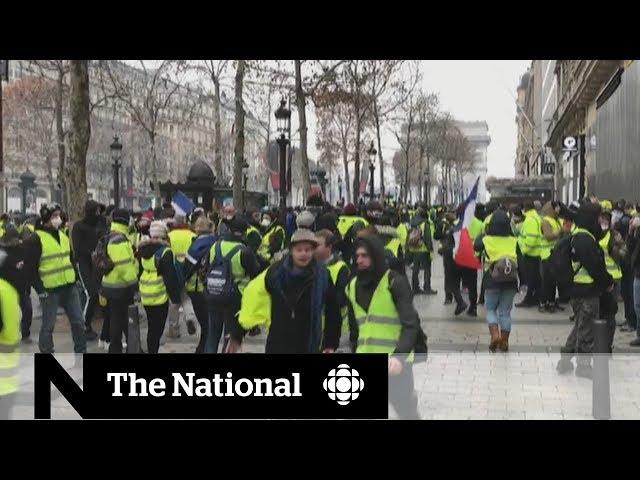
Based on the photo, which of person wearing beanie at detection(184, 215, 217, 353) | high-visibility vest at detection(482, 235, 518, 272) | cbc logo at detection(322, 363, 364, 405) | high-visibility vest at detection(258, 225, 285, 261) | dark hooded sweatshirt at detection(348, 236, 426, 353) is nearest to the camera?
dark hooded sweatshirt at detection(348, 236, 426, 353)

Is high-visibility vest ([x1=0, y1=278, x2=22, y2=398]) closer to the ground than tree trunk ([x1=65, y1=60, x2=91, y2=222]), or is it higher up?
closer to the ground

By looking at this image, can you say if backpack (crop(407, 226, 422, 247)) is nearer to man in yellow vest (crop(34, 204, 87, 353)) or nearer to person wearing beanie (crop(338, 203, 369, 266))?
person wearing beanie (crop(338, 203, 369, 266))

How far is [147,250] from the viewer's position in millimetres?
10008

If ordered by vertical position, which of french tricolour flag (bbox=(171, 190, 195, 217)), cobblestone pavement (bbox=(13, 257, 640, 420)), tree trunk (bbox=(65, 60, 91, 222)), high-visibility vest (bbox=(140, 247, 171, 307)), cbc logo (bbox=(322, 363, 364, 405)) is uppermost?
tree trunk (bbox=(65, 60, 91, 222))

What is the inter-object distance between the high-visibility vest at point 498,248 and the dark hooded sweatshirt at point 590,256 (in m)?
1.49

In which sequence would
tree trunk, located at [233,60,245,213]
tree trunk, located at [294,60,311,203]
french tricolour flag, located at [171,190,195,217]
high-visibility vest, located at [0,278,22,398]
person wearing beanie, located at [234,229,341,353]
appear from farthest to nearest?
1. tree trunk, located at [294,60,311,203]
2. tree trunk, located at [233,60,245,213]
3. french tricolour flag, located at [171,190,195,217]
4. person wearing beanie, located at [234,229,341,353]
5. high-visibility vest, located at [0,278,22,398]

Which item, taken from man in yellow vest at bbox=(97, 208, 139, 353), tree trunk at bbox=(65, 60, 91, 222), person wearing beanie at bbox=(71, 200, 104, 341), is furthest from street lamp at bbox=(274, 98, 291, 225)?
man in yellow vest at bbox=(97, 208, 139, 353)

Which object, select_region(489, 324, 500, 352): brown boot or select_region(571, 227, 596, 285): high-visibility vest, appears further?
select_region(489, 324, 500, 352): brown boot

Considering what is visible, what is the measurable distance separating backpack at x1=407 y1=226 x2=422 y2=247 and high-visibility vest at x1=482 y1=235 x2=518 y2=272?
600cm

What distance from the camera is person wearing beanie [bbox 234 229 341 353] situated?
6457 mm

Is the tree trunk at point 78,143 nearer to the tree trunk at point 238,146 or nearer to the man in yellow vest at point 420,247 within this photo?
the man in yellow vest at point 420,247
